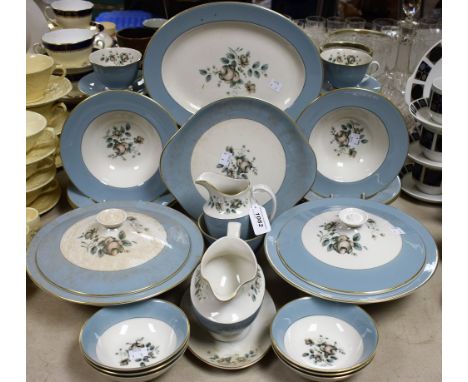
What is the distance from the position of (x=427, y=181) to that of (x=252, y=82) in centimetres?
56

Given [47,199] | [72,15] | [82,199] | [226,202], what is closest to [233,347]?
[226,202]

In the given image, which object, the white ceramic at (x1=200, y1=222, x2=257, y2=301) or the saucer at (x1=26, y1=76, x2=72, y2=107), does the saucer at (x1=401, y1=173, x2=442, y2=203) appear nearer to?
the white ceramic at (x1=200, y1=222, x2=257, y2=301)

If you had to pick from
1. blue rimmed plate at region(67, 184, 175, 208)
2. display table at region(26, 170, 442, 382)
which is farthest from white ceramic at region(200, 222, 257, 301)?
blue rimmed plate at region(67, 184, 175, 208)

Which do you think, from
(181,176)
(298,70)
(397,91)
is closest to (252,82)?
(298,70)

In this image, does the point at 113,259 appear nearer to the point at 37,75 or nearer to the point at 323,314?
the point at 323,314

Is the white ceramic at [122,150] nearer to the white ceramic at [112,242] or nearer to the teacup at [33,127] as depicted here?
the teacup at [33,127]

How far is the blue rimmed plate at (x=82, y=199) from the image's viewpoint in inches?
50.9

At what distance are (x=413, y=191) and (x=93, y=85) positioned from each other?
3.05 ft

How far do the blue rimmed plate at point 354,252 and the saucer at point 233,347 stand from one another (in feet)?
0.39

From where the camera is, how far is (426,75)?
1.47 metres

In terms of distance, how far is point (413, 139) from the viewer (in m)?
1.47

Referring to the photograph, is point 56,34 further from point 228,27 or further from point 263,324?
point 263,324

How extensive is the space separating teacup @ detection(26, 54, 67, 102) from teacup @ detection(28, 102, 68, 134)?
1.5 inches

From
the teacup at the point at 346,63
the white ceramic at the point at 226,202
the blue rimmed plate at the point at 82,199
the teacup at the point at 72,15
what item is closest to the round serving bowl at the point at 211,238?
the white ceramic at the point at 226,202
